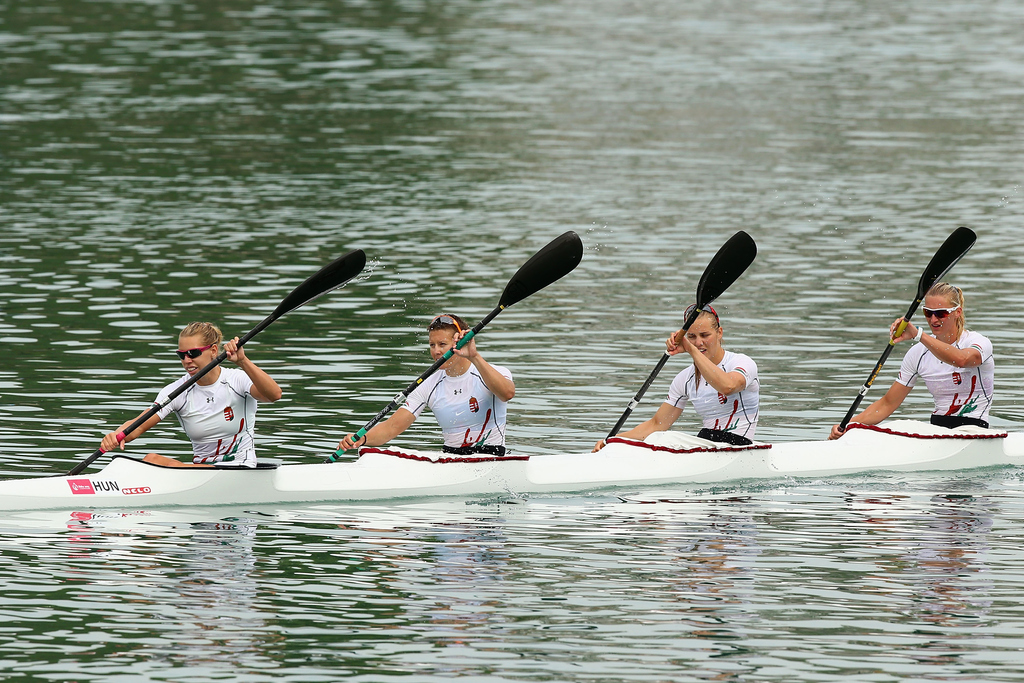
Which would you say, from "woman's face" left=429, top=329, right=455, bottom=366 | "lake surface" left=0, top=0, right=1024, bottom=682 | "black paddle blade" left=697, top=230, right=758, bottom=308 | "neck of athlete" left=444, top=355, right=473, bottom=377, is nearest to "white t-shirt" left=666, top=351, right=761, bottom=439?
"lake surface" left=0, top=0, right=1024, bottom=682

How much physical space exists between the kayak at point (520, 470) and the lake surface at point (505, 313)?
22 cm

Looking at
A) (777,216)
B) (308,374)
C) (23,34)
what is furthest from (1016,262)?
(23,34)

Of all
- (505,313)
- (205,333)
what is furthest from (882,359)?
(505,313)

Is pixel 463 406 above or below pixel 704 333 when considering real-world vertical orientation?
below

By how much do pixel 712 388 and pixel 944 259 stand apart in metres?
3.21

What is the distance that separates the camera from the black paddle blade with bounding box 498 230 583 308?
1716cm

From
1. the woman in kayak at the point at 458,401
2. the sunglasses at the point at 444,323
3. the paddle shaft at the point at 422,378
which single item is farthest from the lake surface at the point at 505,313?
the sunglasses at the point at 444,323

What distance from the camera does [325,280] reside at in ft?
53.8

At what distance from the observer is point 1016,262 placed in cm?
2873

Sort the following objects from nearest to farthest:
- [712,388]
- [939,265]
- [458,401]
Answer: [458,401], [712,388], [939,265]

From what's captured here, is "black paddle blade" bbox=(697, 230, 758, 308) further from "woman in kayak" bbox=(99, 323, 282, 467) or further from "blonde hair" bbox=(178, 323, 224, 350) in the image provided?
"blonde hair" bbox=(178, 323, 224, 350)

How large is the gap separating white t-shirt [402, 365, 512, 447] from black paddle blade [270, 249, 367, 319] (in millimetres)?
1320

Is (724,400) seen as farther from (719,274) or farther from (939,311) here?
(939,311)

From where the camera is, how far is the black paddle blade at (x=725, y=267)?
56.6ft
